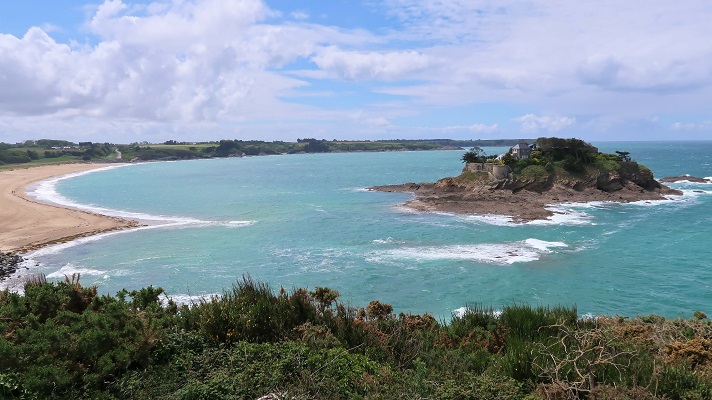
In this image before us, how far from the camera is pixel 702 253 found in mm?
33406

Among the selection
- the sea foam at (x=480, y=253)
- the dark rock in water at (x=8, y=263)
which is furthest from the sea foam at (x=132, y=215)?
the sea foam at (x=480, y=253)

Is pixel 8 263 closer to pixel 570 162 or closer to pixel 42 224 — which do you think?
pixel 42 224

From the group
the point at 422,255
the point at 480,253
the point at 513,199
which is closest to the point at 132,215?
the point at 422,255

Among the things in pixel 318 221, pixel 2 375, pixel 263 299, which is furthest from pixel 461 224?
pixel 2 375

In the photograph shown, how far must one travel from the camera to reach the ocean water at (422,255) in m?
24.6

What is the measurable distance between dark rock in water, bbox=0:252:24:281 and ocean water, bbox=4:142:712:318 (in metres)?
0.99

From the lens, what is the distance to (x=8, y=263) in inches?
1194

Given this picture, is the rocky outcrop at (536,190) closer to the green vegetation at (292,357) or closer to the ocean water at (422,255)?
the ocean water at (422,255)

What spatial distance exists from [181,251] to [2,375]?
28.6 m

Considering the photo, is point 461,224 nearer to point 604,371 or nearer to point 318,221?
point 318,221

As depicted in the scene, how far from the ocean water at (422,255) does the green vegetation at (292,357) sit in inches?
445

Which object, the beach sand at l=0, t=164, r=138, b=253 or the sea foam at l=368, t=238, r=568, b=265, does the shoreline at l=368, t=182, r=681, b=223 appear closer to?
the sea foam at l=368, t=238, r=568, b=265

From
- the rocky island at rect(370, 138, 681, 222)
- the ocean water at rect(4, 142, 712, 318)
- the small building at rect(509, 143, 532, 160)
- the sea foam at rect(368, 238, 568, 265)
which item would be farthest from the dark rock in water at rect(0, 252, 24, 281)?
the small building at rect(509, 143, 532, 160)

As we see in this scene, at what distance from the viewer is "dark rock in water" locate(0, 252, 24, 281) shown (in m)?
28.3
